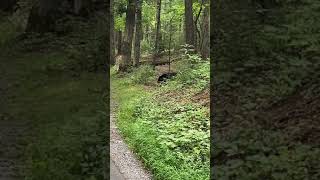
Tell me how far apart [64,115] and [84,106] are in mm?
878

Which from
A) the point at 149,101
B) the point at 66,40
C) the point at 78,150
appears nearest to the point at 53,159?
the point at 78,150

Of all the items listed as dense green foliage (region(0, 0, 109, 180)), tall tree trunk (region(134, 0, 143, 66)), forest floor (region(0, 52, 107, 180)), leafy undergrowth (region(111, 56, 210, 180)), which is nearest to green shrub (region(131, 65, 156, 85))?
leafy undergrowth (region(111, 56, 210, 180))

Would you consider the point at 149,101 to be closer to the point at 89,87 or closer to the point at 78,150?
the point at 89,87

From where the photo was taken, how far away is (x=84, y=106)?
11.9 metres

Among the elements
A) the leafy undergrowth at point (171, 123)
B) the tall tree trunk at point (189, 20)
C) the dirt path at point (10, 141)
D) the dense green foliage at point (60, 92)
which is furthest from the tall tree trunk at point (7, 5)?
the dirt path at point (10, 141)

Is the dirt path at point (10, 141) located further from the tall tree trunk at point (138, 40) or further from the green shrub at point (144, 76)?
the tall tree trunk at point (138, 40)

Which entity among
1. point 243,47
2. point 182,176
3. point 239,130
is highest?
point 243,47

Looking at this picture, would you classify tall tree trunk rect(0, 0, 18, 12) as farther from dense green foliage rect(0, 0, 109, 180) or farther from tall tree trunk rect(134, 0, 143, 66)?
tall tree trunk rect(134, 0, 143, 66)

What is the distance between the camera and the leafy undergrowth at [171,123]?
930 cm

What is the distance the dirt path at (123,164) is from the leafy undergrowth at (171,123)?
0.17 m

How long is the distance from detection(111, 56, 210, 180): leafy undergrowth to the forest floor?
0.93 m

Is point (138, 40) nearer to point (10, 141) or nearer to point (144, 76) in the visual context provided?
point (144, 76)

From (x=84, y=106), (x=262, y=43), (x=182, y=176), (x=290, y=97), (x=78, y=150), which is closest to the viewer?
(x=182, y=176)

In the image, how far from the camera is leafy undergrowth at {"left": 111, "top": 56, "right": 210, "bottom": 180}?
930 cm
